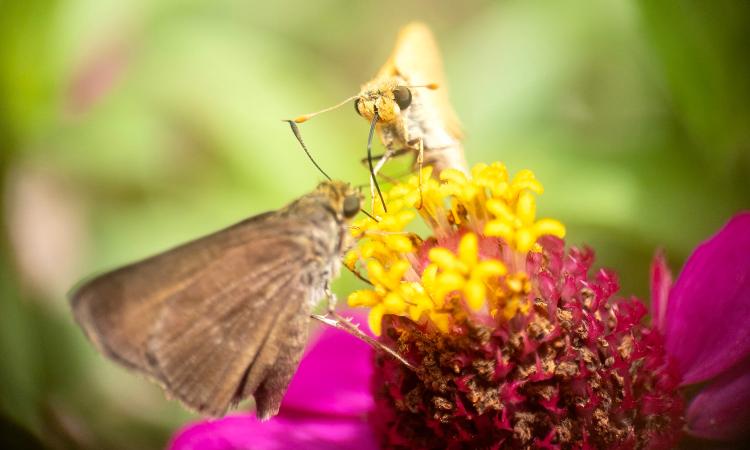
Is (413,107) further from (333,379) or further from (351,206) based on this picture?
(333,379)

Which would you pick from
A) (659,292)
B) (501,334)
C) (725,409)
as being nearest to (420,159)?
(501,334)

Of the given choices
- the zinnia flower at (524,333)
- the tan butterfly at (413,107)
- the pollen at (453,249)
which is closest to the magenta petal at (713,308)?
the zinnia flower at (524,333)

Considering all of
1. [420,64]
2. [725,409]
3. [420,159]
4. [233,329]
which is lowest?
[725,409]

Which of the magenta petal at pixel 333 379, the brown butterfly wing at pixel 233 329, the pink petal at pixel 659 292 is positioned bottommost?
the magenta petal at pixel 333 379

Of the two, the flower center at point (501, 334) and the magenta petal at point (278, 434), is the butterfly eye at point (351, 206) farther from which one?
the magenta petal at point (278, 434)

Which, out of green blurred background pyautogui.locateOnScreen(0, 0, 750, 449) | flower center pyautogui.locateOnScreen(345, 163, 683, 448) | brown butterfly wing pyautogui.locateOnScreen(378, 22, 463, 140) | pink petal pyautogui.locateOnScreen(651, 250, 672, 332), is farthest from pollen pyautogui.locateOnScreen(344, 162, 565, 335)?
green blurred background pyautogui.locateOnScreen(0, 0, 750, 449)

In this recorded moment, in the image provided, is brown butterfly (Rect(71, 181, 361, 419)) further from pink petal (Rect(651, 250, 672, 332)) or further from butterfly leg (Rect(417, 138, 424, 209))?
pink petal (Rect(651, 250, 672, 332))
